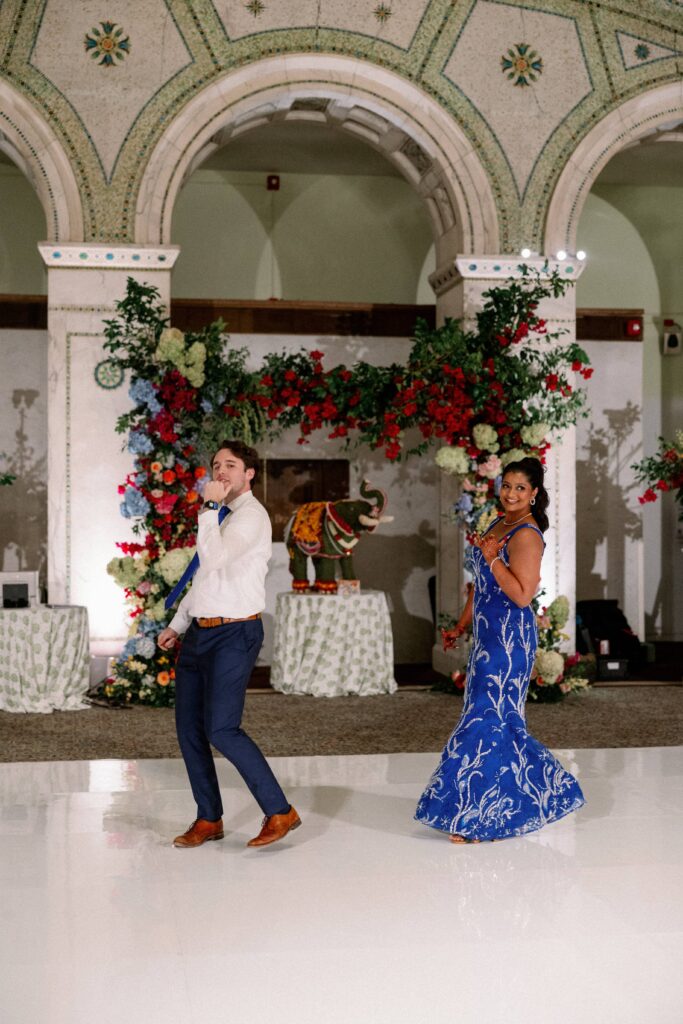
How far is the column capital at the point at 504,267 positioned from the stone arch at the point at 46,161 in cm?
282

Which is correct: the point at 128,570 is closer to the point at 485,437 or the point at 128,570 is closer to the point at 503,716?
the point at 485,437

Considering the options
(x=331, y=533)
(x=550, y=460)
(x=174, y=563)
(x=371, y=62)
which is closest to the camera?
(x=174, y=563)

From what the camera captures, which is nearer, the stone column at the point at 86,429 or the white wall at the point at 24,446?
the stone column at the point at 86,429

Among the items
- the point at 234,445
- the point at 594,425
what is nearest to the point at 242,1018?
the point at 234,445

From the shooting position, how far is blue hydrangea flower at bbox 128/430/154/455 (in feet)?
26.9

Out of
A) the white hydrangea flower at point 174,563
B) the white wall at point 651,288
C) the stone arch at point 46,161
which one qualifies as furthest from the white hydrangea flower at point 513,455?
the white wall at point 651,288

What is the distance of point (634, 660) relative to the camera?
10688mm

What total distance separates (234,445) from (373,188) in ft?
27.8

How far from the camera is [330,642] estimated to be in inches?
332

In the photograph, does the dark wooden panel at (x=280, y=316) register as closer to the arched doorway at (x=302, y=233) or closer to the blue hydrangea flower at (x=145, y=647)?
the arched doorway at (x=302, y=233)

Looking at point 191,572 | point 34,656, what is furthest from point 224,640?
point 34,656

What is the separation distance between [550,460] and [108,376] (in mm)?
3355

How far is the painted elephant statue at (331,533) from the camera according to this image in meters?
8.55

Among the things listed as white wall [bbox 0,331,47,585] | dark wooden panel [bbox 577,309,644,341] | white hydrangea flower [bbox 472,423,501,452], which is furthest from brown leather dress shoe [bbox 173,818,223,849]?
dark wooden panel [bbox 577,309,644,341]
